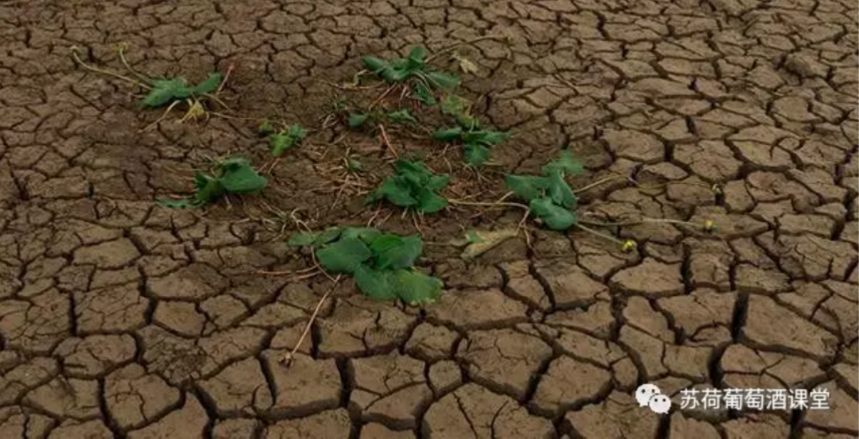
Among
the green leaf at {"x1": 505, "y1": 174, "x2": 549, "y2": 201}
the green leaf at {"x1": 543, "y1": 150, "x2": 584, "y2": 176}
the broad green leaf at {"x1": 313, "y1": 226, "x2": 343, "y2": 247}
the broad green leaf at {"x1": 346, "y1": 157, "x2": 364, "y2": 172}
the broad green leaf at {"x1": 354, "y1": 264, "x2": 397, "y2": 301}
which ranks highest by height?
the broad green leaf at {"x1": 354, "y1": 264, "x2": 397, "y2": 301}

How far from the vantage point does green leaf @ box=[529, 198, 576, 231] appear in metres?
3.35

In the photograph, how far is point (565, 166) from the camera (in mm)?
3709

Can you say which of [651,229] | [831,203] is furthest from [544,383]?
[831,203]

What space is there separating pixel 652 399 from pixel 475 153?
137cm

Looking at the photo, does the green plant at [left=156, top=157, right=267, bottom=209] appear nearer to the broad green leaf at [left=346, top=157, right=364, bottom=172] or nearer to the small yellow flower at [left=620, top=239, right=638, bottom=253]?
the broad green leaf at [left=346, top=157, right=364, bottom=172]

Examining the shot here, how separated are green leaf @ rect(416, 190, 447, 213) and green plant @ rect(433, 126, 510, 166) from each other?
373mm

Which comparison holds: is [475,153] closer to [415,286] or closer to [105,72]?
[415,286]

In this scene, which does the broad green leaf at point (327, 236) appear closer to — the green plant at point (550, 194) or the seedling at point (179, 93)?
the green plant at point (550, 194)

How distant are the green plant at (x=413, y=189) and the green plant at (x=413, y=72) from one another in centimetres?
77

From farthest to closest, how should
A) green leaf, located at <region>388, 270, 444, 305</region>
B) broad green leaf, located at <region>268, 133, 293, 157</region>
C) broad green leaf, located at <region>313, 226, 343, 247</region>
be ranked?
broad green leaf, located at <region>268, 133, 293, 157</region>, broad green leaf, located at <region>313, 226, 343, 247</region>, green leaf, located at <region>388, 270, 444, 305</region>

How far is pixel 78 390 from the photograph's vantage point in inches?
106

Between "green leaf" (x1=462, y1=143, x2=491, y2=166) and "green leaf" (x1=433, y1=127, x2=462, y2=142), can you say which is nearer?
"green leaf" (x1=462, y1=143, x2=491, y2=166)

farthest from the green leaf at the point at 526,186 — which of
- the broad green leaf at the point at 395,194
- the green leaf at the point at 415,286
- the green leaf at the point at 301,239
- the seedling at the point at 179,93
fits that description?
the seedling at the point at 179,93

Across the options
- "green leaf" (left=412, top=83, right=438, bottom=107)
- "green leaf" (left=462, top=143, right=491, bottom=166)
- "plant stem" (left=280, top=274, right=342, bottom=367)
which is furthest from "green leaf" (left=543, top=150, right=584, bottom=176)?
"plant stem" (left=280, top=274, right=342, bottom=367)
